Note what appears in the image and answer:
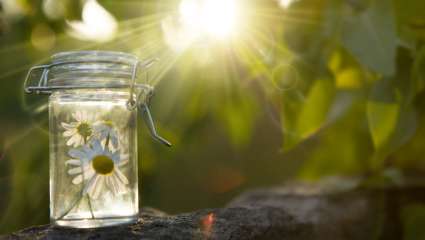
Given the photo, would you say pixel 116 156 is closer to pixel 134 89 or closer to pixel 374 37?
pixel 134 89

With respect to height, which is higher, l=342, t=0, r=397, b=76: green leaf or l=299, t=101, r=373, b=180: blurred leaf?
l=342, t=0, r=397, b=76: green leaf

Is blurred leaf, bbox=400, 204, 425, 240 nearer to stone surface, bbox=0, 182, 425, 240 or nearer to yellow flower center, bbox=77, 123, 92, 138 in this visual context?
stone surface, bbox=0, 182, 425, 240

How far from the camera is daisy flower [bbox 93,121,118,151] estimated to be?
2.51ft

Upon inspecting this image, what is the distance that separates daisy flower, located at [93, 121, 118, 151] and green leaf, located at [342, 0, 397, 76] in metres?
0.41

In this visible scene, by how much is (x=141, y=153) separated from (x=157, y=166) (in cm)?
11

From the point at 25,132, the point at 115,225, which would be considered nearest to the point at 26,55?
the point at 25,132

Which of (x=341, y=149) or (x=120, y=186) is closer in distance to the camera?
(x=120, y=186)

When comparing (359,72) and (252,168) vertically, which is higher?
(359,72)

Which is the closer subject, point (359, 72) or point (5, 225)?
point (359, 72)

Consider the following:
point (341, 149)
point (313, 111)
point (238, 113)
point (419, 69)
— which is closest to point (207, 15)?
point (313, 111)

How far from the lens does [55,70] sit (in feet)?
2.61

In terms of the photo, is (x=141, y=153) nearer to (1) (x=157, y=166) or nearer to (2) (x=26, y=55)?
(1) (x=157, y=166)

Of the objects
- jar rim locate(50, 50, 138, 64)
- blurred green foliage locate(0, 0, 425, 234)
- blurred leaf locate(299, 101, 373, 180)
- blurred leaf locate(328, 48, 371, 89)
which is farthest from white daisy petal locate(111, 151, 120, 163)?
blurred leaf locate(299, 101, 373, 180)

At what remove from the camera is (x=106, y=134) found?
77 cm
